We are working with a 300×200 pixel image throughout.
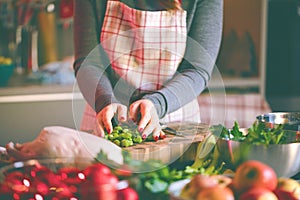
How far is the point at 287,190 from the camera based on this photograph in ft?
1.98

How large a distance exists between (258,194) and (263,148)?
13 centimetres

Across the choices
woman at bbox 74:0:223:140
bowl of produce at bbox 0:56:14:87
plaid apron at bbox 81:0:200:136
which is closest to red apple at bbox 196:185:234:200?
woman at bbox 74:0:223:140

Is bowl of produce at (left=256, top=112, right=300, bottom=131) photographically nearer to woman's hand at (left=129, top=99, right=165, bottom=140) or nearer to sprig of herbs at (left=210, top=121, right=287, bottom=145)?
sprig of herbs at (left=210, top=121, right=287, bottom=145)

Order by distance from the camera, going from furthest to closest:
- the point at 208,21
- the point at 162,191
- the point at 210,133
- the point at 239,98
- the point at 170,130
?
the point at 239,98 → the point at 208,21 → the point at 170,130 → the point at 210,133 → the point at 162,191

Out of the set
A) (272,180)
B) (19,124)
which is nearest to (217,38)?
(272,180)

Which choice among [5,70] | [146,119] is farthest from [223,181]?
[5,70]

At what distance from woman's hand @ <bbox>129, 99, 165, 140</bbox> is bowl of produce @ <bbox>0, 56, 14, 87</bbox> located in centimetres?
114

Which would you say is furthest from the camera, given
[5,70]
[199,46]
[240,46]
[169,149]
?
[240,46]

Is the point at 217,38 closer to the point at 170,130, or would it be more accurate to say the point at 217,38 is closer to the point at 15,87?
the point at 170,130

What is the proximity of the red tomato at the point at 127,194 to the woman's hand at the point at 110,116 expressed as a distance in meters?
0.29

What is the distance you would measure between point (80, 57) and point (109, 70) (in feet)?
0.24

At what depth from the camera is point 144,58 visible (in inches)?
44.3

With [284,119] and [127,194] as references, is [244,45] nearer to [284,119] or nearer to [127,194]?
[284,119]

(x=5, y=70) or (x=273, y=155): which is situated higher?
(x=273, y=155)
